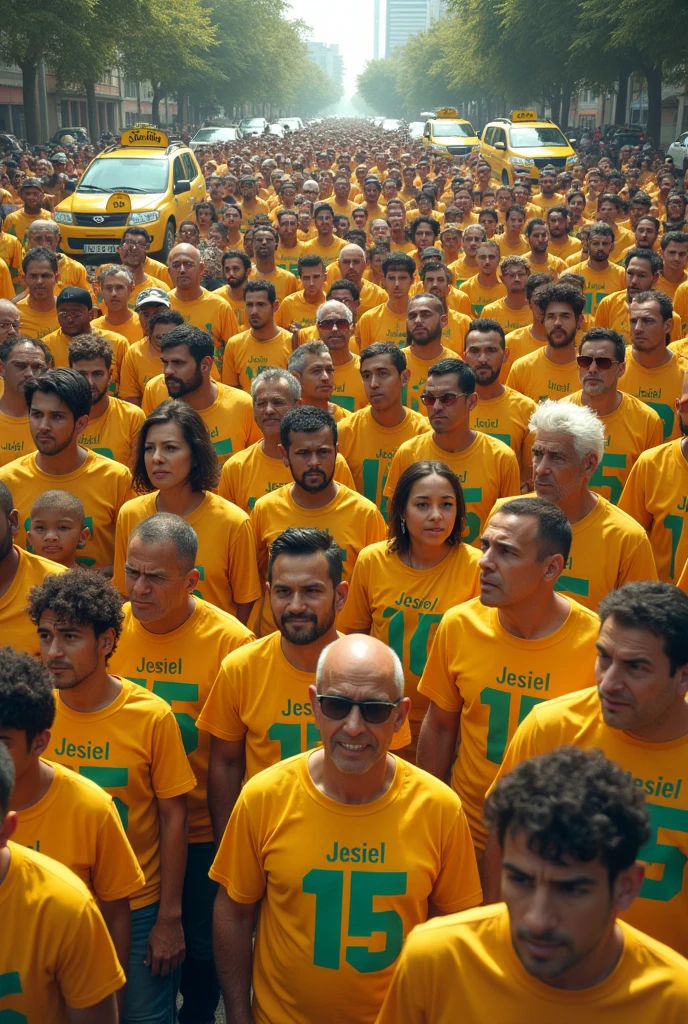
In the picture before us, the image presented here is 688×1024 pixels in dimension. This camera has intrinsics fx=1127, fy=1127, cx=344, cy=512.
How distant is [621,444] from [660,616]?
11.6ft

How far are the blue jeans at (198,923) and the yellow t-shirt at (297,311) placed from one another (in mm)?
7324

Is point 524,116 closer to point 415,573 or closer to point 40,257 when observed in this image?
point 40,257

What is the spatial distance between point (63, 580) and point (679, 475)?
11.1ft

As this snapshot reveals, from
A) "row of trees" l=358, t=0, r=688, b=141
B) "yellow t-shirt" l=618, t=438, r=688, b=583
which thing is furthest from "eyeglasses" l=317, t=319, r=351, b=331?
"row of trees" l=358, t=0, r=688, b=141

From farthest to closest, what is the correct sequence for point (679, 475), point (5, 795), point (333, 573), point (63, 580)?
point (679, 475)
point (333, 573)
point (63, 580)
point (5, 795)

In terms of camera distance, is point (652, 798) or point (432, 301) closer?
point (652, 798)

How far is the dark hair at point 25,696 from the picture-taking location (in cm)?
336

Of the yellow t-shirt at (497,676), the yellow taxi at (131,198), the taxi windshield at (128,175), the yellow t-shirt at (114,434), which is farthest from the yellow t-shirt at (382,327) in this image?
the taxi windshield at (128,175)

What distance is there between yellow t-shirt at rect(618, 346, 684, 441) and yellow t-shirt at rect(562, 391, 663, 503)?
4.32 feet

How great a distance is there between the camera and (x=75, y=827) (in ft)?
11.4

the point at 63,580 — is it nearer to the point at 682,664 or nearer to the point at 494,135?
the point at 682,664

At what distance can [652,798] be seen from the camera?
137 inches

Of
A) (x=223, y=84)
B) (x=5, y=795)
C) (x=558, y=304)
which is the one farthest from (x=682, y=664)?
(x=223, y=84)

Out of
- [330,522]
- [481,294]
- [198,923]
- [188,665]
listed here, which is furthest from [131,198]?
[198,923]
